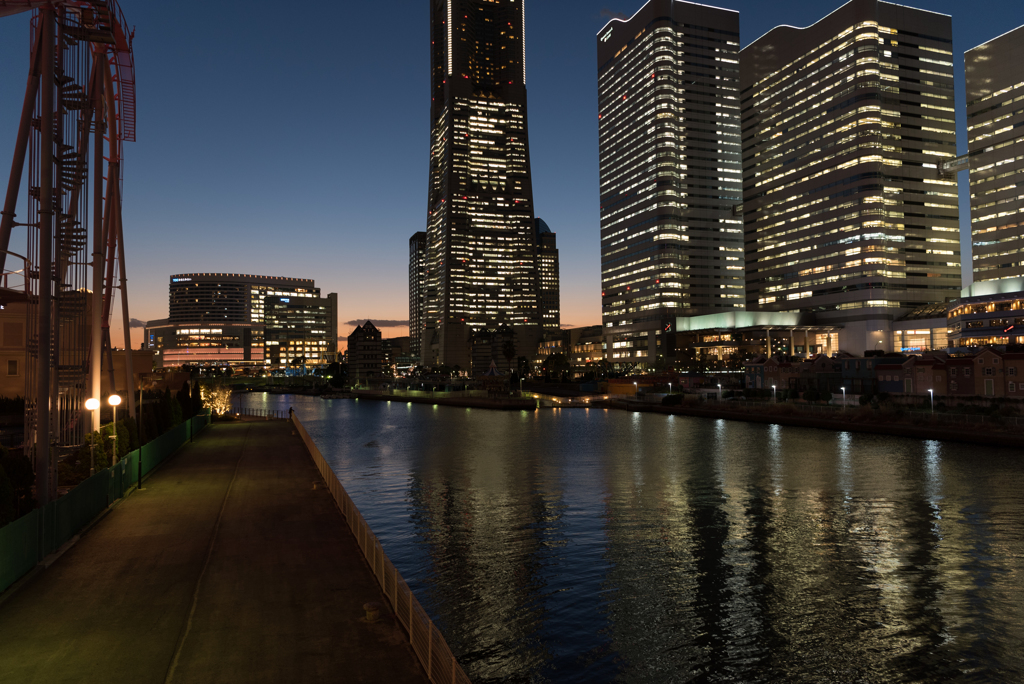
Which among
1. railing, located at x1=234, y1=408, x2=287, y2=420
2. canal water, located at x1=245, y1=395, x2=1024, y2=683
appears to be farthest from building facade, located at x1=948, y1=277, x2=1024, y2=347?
railing, located at x1=234, y1=408, x2=287, y2=420

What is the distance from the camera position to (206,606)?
622 inches

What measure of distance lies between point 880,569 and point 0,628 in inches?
1118

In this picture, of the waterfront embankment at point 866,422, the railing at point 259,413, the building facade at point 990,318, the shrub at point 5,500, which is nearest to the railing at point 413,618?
the shrub at point 5,500

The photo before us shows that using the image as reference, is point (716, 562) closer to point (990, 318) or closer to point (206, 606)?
point (206, 606)

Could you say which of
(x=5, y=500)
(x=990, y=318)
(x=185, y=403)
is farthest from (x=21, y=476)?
(x=990, y=318)

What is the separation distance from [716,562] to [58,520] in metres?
23.6

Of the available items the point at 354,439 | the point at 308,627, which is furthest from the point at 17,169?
the point at 354,439

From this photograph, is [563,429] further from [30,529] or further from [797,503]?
[30,529]

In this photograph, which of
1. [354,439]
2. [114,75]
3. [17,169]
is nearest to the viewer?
[17,169]

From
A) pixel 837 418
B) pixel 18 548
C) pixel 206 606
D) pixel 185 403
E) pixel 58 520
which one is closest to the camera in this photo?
pixel 206 606

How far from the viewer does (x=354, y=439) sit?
82.4 meters

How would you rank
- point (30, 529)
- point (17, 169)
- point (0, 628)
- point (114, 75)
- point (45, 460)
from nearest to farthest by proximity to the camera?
point (0, 628), point (30, 529), point (45, 460), point (17, 169), point (114, 75)

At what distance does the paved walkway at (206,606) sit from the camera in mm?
12523

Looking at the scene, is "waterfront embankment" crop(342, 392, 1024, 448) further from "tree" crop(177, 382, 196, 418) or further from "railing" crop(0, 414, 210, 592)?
"tree" crop(177, 382, 196, 418)
